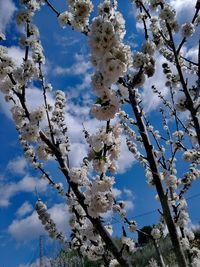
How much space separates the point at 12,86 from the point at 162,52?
3303 mm

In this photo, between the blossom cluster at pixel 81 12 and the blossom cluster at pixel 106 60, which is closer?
the blossom cluster at pixel 106 60

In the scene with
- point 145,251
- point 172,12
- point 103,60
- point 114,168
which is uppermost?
point 145,251

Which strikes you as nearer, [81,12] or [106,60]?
[106,60]

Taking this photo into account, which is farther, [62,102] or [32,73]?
[62,102]

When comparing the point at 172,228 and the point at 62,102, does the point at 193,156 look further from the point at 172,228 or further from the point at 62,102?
the point at 172,228

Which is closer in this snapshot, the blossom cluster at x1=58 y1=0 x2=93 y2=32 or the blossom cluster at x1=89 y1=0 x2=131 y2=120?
the blossom cluster at x1=89 y1=0 x2=131 y2=120

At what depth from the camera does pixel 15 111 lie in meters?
4.45

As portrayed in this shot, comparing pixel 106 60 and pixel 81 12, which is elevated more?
pixel 81 12

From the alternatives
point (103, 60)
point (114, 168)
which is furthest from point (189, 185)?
point (103, 60)

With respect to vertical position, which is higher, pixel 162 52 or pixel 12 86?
pixel 162 52

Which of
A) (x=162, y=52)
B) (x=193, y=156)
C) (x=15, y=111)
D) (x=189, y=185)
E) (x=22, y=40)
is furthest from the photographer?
(x=189, y=185)

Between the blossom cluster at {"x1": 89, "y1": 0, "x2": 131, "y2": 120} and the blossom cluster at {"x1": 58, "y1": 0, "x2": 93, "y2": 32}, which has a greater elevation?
the blossom cluster at {"x1": 58, "y1": 0, "x2": 93, "y2": 32}

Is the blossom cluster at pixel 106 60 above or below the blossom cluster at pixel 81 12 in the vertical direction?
below

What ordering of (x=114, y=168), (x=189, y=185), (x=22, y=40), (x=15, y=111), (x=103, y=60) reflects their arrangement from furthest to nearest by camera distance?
(x=189, y=185) < (x=22, y=40) < (x=15, y=111) < (x=114, y=168) < (x=103, y=60)
